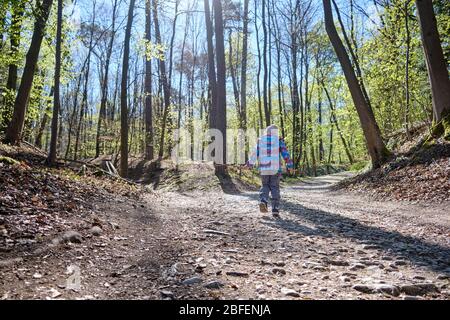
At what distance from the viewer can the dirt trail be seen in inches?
118

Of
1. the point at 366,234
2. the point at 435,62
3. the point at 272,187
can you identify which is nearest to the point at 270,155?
the point at 272,187

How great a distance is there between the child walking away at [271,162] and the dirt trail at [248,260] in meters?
0.58

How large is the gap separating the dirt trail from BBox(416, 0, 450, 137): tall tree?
17.4 ft

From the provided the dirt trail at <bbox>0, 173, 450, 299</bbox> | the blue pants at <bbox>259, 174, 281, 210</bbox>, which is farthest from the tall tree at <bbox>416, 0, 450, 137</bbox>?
the blue pants at <bbox>259, 174, 281, 210</bbox>

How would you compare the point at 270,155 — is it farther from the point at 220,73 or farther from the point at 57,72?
the point at 220,73

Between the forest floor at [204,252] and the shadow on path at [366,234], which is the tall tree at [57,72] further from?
the shadow on path at [366,234]

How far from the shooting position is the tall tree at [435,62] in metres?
10.4

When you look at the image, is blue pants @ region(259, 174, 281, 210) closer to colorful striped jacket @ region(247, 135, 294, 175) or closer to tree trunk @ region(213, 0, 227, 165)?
colorful striped jacket @ region(247, 135, 294, 175)

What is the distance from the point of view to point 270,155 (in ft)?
24.4

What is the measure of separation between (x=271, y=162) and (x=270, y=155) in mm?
174

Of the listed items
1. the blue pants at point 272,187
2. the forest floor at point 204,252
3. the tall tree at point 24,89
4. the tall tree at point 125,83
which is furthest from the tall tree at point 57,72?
the blue pants at point 272,187

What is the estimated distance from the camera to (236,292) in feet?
9.89

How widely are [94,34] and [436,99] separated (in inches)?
1072
